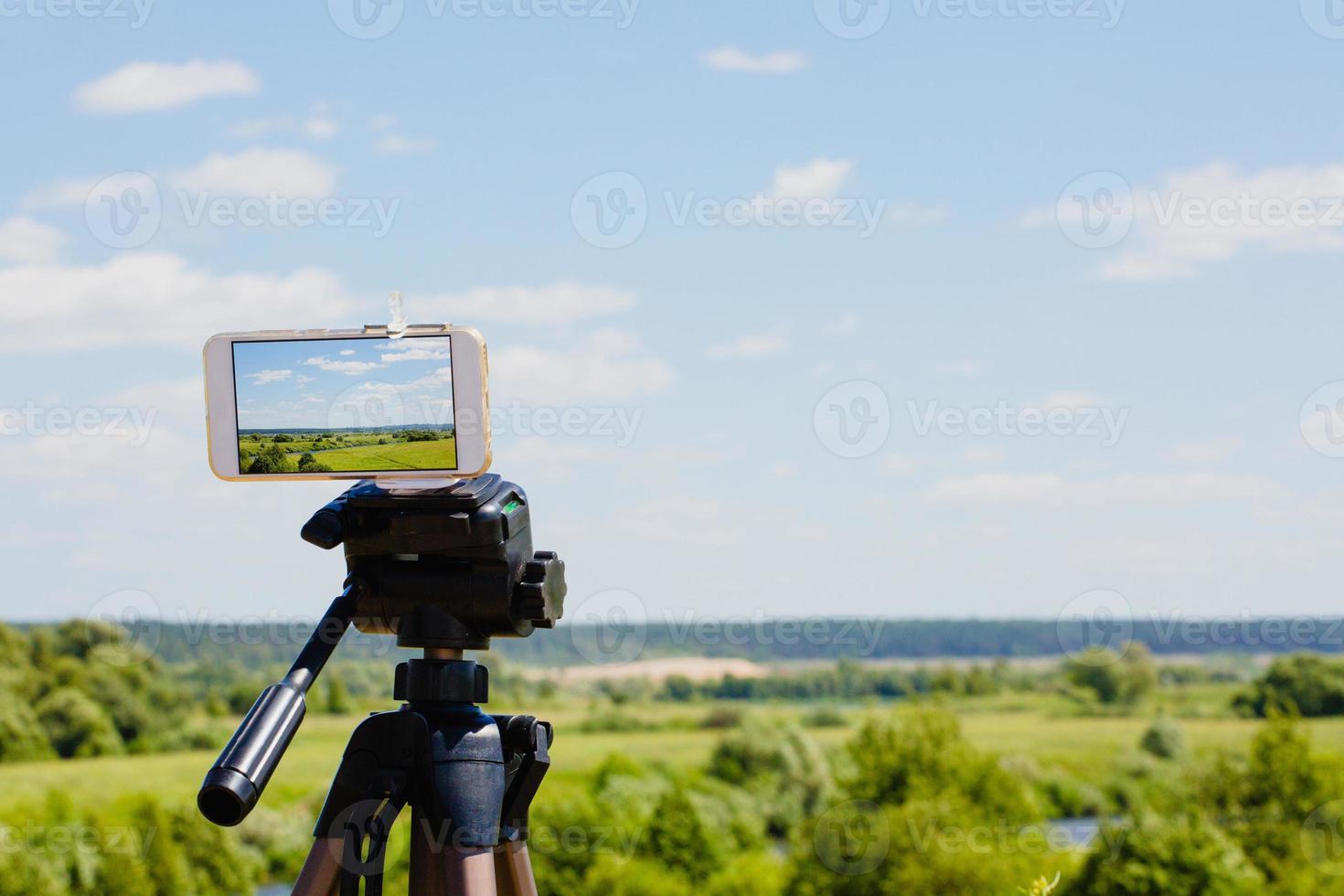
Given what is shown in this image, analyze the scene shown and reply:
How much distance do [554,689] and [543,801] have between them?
39.0ft

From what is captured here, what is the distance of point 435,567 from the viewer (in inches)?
92.7

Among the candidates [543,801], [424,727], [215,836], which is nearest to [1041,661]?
[543,801]

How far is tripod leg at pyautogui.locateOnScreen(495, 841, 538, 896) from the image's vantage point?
2.43 m

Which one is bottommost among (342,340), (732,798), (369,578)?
(732,798)

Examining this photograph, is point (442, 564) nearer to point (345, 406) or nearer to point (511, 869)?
point (345, 406)

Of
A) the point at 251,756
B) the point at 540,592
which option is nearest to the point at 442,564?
the point at 540,592

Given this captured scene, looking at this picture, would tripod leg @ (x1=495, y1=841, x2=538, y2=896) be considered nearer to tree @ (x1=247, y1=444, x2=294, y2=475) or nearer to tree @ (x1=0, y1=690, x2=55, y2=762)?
tree @ (x1=247, y1=444, x2=294, y2=475)

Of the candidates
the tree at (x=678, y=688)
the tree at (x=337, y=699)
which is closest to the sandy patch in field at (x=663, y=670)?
the tree at (x=678, y=688)

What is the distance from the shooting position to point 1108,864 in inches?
594

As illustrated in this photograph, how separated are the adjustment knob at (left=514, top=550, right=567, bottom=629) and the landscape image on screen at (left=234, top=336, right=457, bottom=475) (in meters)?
0.30

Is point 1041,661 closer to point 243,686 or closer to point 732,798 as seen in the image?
point 732,798

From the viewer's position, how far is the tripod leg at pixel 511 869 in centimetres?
243

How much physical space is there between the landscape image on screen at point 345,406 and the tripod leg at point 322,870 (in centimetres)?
59

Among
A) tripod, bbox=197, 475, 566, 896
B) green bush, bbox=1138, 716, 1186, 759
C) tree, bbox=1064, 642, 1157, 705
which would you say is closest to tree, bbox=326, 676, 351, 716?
green bush, bbox=1138, 716, 1186, 759
